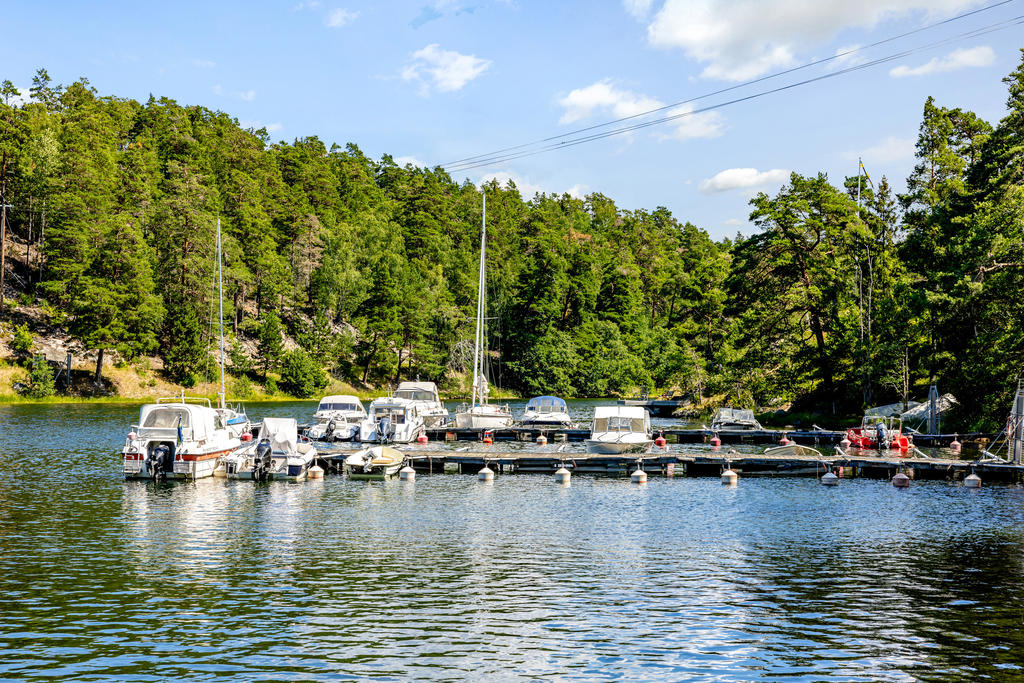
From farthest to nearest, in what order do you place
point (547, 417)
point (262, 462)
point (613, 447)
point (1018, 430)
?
point (547, 417)
point (613, 447)
point (1018, 430)
point (262, 462)

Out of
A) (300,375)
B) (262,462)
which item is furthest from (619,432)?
(300,375)

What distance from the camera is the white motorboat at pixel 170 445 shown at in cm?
4456

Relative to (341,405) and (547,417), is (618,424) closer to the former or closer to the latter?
(547,417)

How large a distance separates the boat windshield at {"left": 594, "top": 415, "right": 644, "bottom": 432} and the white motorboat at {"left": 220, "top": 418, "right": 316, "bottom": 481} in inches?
725

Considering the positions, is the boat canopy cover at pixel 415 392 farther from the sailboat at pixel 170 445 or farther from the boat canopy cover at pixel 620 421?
the sailboat at pixel 170 445

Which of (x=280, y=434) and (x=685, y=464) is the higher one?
(x=280, y=434)

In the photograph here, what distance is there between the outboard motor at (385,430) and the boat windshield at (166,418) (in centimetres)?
1722

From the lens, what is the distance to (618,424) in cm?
5512

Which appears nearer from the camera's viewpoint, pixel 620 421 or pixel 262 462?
pixel 262 462

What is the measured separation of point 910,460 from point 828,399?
33.9 meters

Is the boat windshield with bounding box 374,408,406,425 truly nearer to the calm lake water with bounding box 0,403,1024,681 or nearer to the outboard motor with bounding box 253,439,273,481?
the outboard motor with bounding box 253,439,273,481

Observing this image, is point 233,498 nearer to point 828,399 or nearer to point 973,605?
point 973,605

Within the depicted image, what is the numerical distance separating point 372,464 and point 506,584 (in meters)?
24.7

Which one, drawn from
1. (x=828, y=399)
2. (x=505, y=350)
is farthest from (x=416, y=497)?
(x=505, y=350)
